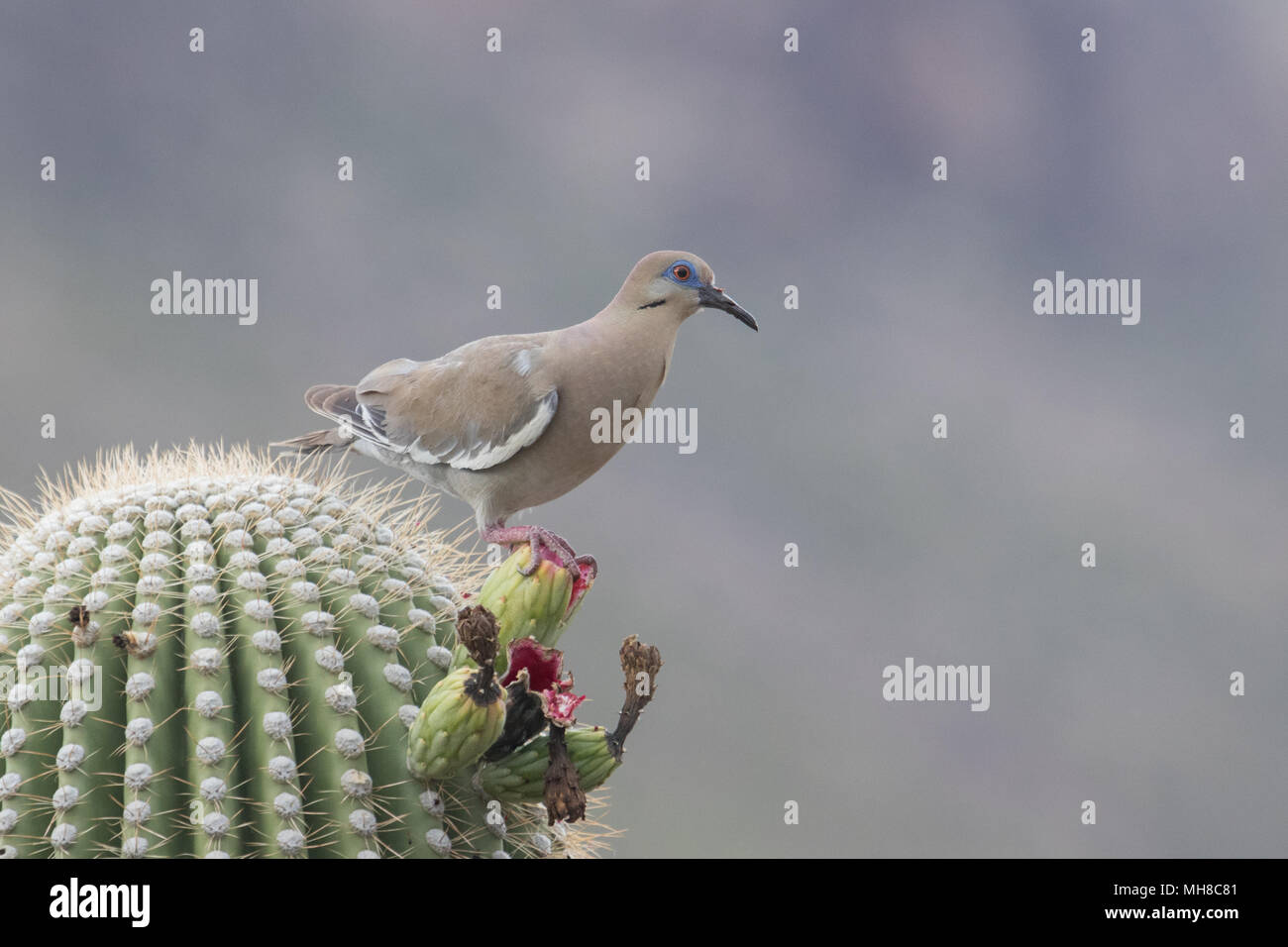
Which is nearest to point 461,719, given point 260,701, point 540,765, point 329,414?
point 540,765

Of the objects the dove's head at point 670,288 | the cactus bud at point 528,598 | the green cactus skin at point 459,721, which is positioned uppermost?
the dove's head at point 670,288

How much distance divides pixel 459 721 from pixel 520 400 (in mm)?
549

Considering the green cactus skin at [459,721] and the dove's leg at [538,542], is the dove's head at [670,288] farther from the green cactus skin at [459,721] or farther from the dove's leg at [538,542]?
the green cactus skin at [459,721]

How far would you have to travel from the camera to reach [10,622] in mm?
1316

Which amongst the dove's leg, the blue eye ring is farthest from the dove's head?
the dove's leg

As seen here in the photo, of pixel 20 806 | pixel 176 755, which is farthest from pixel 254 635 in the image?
pixel 20 806

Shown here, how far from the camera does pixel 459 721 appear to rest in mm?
1140

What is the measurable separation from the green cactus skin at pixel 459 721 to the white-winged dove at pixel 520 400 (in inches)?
11.0

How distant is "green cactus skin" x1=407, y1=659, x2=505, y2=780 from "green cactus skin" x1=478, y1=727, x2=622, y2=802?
0.06 m

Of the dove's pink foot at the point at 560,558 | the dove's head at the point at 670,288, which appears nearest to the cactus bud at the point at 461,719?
the dove's pink foot at the point at 560,558

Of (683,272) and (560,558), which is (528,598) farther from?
(683,272)

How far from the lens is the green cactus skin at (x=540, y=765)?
3.99 ft

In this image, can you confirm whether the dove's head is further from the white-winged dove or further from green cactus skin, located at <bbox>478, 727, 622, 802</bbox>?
green cactus skin, located at <bbox>478, 727, 622, 802</bbox>
